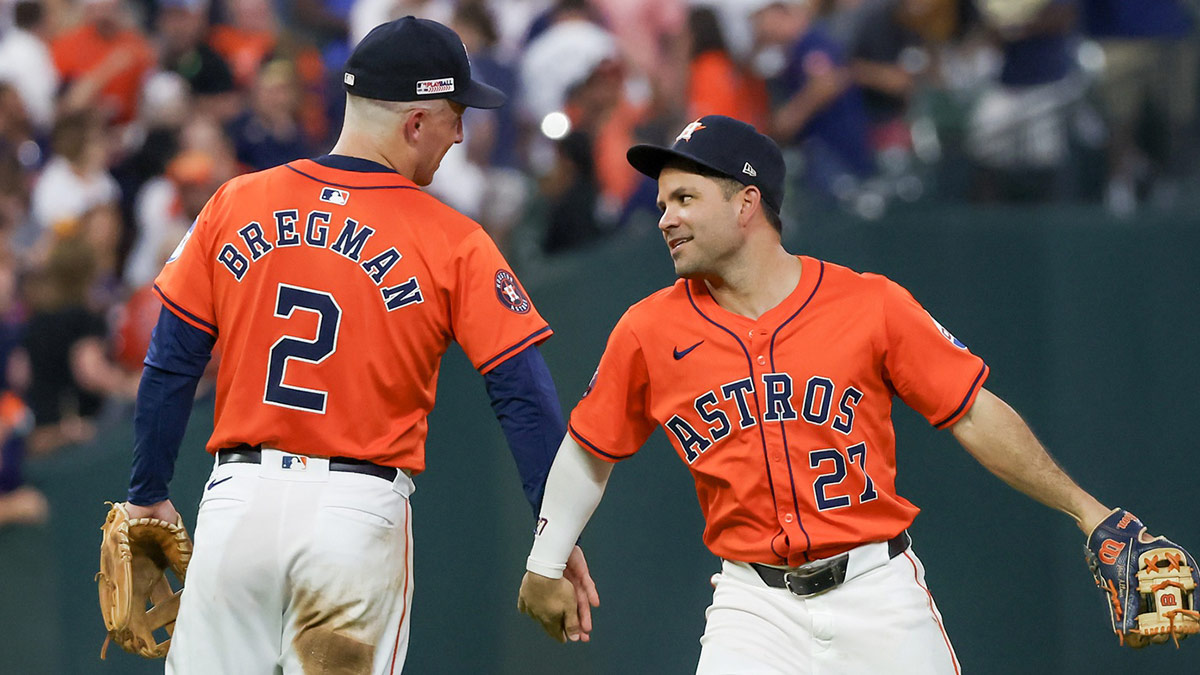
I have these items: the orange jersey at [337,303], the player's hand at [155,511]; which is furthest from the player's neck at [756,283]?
the player's hand at [155,511]

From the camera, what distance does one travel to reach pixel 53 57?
10.7 meters

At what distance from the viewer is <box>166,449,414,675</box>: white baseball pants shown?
4.16m

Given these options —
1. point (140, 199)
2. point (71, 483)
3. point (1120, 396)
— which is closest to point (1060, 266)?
point (1120, 396)

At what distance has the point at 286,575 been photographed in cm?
417

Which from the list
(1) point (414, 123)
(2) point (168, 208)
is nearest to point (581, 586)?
(1) point (414, 123)

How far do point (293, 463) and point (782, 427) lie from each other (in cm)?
134

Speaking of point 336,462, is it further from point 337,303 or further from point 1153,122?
point 1153,122

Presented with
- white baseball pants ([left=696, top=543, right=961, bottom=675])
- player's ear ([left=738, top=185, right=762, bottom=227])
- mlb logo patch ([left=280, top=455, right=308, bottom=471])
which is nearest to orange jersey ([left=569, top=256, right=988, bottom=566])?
white baseball pants ([left=696, top=543, right=961, bottom=675])

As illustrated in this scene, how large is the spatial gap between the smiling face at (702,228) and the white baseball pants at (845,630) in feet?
2.94

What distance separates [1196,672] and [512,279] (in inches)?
179

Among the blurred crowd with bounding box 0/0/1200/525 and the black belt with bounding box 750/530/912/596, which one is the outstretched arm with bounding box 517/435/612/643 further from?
the blurred crowd with bounding box 0/0/1200/525

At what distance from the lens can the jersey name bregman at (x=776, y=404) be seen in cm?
423

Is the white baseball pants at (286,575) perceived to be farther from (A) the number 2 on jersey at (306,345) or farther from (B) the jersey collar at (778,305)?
(B) the jersey collar at (778,305)

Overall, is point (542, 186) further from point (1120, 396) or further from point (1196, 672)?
point (1196, 672)
